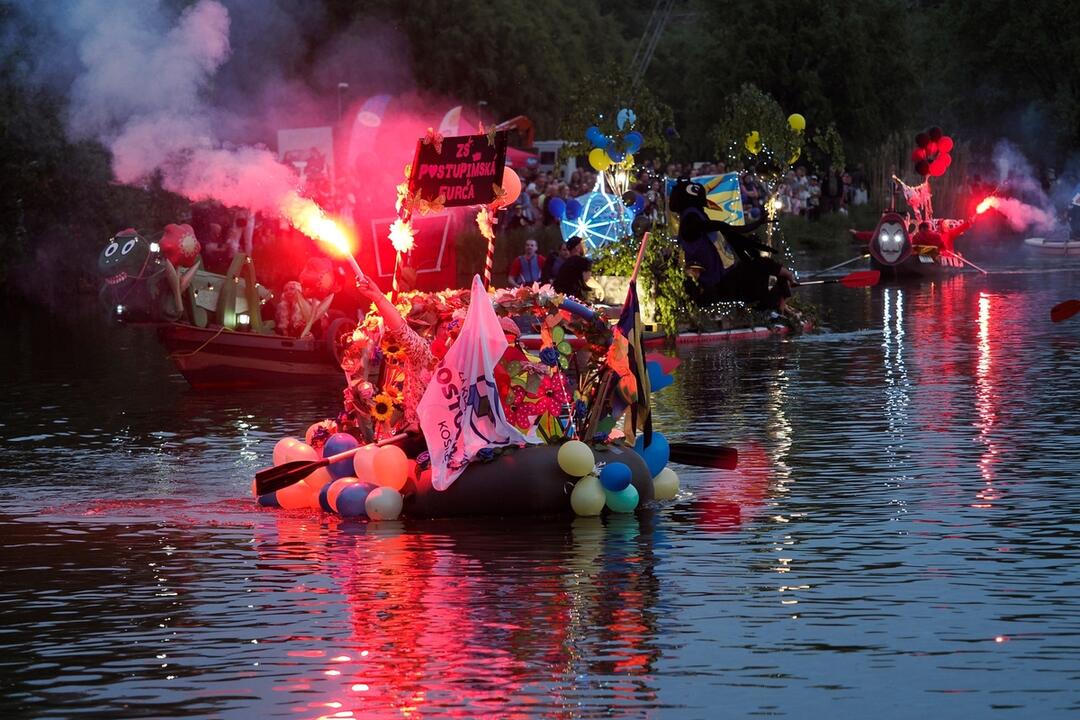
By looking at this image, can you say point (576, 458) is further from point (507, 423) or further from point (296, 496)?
point (296, 496)

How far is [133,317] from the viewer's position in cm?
2842

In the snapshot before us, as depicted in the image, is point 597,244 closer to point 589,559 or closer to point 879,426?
point 879,426

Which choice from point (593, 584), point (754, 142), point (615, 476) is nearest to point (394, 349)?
point (615, 476)

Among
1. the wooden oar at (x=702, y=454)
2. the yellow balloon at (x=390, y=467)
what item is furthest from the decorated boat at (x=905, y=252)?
the yellow balloon at (x=390, y=467)

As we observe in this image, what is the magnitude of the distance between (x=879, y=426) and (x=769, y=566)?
7.82m

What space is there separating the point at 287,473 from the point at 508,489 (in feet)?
6.89

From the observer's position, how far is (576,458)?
16.0 m

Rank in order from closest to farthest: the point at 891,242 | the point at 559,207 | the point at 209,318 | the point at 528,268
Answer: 1. the point at 209,318
2. the point at 528,268
3. the point at 559,207
4. the point at 891,242

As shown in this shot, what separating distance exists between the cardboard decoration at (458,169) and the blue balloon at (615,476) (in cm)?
263

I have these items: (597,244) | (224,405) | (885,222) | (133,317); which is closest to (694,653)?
(224,405)

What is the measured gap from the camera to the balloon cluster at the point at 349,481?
16.4 meters

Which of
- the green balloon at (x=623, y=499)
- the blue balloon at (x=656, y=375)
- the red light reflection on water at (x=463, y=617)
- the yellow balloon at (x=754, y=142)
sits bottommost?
the red light reflection on water at (x=463, y=617)

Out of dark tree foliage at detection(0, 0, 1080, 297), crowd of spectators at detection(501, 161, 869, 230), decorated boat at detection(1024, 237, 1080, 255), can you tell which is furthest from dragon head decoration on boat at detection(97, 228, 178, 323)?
decorated boat at detection(1024, 237, 1080, 255)

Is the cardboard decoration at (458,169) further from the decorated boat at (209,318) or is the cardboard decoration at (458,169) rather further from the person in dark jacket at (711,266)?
the decorated boat at (209,318)
